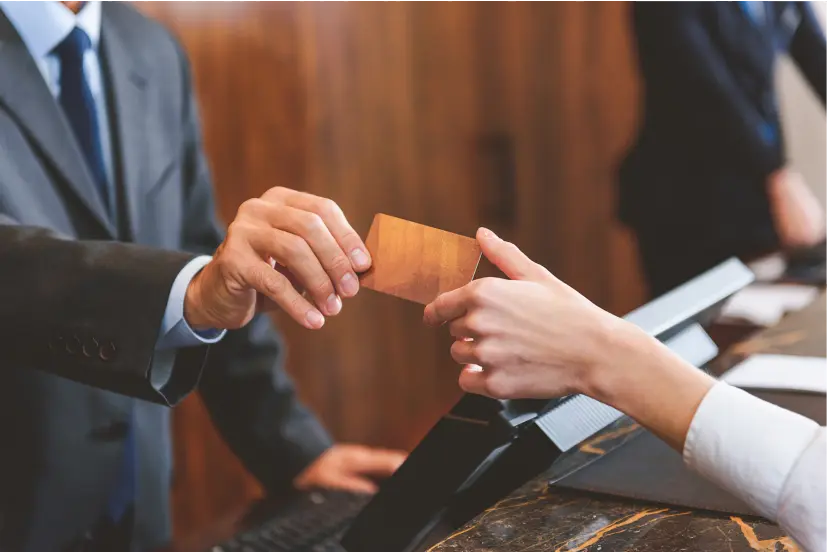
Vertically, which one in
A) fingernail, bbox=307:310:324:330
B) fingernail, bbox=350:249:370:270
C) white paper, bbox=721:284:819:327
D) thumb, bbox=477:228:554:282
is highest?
thumb, bbox=477:228:554:282

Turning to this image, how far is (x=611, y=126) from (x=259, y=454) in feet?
10.2

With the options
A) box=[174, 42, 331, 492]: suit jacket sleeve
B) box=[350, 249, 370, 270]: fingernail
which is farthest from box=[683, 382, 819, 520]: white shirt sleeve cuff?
box=[174, 42, 331, 492]: suit jacket sleeve

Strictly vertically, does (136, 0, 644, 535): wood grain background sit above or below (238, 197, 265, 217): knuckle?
below

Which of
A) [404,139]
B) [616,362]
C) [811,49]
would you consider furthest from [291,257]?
[404,139]

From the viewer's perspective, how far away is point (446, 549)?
2.67 ft

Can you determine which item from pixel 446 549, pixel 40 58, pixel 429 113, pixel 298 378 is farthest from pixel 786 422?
pixel 429 113

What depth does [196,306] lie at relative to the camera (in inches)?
44.6

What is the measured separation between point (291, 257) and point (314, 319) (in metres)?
0.08

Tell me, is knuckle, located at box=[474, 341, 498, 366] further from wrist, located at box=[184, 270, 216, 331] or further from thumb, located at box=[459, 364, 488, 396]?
wrist, located at box=[184, 270, 216, 331]

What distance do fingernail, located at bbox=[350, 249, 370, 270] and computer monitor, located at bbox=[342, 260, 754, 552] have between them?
0.17 meters

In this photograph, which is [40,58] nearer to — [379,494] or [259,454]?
[259,454]

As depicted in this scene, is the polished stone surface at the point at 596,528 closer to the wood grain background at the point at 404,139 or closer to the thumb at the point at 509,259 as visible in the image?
the thumb at the point at 509,259

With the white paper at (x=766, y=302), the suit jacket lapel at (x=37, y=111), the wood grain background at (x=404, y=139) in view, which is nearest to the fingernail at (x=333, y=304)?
the suit jacket lapel at (x=37, y=111)

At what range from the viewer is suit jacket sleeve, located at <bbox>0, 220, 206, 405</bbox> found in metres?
1.13
